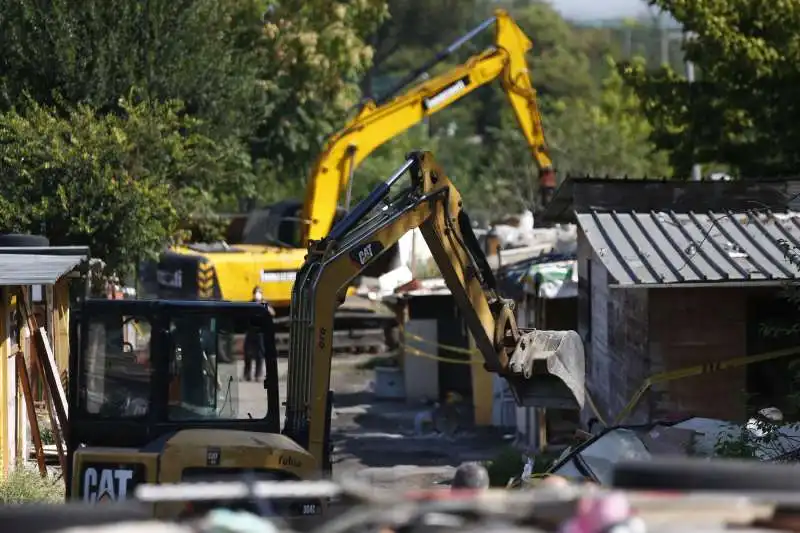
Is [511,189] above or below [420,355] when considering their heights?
above

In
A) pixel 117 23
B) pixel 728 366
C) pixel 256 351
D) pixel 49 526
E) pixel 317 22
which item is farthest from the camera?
pixel 317 22

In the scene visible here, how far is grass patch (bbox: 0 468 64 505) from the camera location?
1293 centimetres

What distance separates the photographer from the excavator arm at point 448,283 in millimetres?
12445

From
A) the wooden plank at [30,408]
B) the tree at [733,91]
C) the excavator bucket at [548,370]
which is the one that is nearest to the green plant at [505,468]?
the excavator bucket at [548,370]

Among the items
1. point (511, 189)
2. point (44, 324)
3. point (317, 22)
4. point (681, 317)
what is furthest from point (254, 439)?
point (511, 189)

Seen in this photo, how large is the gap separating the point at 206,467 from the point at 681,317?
6228 millimetres

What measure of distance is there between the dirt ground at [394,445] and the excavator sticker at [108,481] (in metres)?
7.01

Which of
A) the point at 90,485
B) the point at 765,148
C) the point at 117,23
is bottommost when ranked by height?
the point at 90,485

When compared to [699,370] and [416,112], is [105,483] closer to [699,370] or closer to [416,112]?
[699,370]

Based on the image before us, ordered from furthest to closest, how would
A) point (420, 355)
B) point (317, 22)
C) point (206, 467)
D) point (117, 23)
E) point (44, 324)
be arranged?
point (317, 22) < point (420, 355) < point (117, 23) < point (44, 324) < point (206, 467)

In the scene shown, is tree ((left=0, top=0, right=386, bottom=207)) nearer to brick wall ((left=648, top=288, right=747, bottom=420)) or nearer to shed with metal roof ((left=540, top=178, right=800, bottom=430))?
shed with metal roof ((left=540, top=178, right=800, bottom=430))

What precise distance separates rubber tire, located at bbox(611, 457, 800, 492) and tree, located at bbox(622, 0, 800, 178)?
16.1 meters

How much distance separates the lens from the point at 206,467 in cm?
1038

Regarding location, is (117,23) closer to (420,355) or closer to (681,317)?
(420,355)
